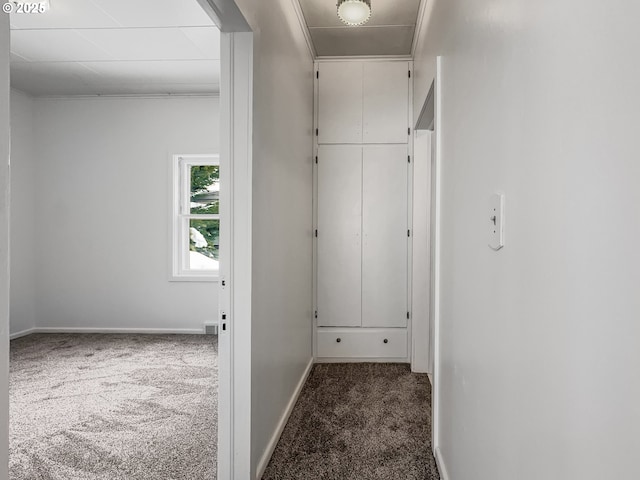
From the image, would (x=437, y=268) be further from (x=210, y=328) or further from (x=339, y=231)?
(x=210, y=328)

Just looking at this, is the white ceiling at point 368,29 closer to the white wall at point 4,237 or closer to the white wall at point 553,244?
the white wall at point 553,244

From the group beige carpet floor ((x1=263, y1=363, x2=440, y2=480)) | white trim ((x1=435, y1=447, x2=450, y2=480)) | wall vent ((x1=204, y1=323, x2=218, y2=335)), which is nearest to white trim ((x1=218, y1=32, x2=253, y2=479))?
beige carpet floor ((x1=263, y1=363, x2=440, y2=480))

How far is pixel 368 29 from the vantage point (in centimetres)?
345

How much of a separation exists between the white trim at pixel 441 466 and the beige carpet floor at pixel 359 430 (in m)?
0.04

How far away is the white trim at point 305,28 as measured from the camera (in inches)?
117

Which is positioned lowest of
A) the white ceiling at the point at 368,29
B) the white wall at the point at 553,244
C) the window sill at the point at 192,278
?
the window sill at the point at 192,278

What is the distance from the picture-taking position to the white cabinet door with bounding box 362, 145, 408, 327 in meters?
3.99

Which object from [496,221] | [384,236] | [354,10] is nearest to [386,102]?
[384,236]

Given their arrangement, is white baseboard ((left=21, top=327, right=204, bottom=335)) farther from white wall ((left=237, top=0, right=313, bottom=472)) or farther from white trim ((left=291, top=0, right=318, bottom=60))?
white trim ((left=291, top=0, right=318, bottom=60))

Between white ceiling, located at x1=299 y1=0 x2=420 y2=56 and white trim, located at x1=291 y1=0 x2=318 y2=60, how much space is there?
0.09 feet

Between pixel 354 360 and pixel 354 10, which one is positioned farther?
pixel 354 360

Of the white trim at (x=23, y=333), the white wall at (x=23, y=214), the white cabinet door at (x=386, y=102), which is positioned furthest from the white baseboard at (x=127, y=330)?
the white cabinet door at (x=386, y=102)

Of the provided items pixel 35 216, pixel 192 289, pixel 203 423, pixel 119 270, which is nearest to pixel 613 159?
pixel 203 423

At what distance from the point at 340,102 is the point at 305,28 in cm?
79
